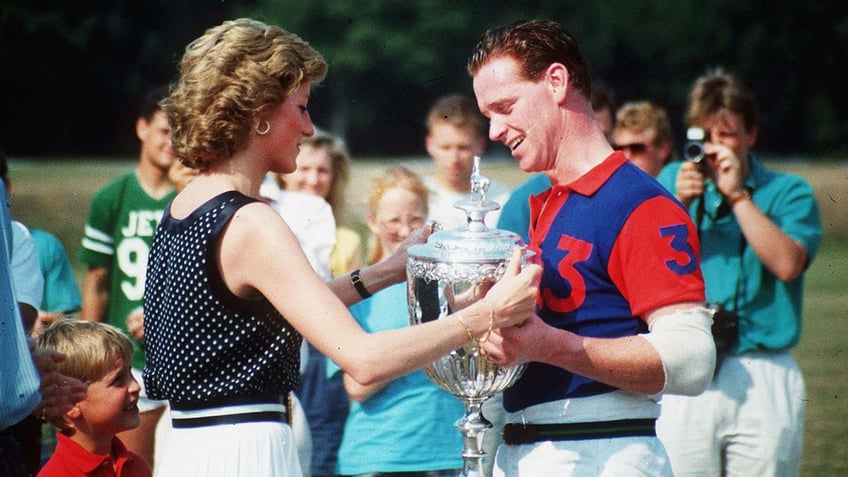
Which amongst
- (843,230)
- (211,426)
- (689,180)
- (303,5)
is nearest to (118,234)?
(689,180)

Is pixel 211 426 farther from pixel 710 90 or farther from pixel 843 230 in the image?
pixel 843 230

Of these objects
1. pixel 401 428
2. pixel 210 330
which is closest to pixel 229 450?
pixel 210 330

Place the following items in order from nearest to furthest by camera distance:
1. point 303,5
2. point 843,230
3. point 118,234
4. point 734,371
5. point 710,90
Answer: point 734,371, point 710,90, point 118,234, point 843,230, point 303,5

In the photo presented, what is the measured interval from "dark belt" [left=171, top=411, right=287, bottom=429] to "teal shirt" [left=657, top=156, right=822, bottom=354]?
7.85 ft

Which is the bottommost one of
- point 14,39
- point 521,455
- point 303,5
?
point 521,455

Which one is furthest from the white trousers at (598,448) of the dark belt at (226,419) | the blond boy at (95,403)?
the blond boy at (95,403)

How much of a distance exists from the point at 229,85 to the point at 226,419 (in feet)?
2.58

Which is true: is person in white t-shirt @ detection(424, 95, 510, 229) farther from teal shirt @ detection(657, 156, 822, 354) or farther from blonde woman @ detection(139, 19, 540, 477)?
blonde woman @ detection(139, 19, 540, 477)

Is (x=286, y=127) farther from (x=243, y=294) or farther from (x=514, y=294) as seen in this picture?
(x=514, y=294)

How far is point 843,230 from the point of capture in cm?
2073

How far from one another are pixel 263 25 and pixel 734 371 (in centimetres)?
255

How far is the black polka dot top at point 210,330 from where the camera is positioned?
267 cm

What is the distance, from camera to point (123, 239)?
5746 millimetres

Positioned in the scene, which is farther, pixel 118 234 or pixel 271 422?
pixel 118 234
